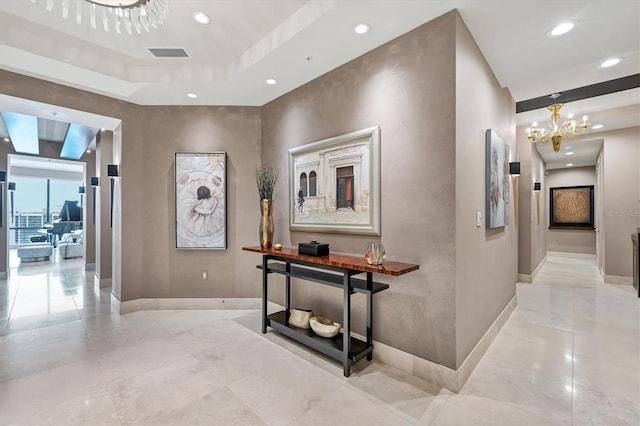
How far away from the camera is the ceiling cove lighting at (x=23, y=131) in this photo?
5.29m

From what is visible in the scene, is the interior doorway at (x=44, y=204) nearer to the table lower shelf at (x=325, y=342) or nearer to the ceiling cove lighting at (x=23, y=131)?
the ceiling cove lighting at (x=23, y=131)

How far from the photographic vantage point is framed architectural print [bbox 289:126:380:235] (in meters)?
2.84

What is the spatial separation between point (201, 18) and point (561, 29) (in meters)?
3.30

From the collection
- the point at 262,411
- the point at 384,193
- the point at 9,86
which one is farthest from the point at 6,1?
the point at 262,411

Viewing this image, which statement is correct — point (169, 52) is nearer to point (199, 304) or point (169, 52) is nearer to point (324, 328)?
point (199, 304)

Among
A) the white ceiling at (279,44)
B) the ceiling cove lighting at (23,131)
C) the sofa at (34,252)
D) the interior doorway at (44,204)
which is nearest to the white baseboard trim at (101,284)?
the ceiling cove lighting at (23,131)

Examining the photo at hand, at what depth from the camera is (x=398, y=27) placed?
2.51 meters

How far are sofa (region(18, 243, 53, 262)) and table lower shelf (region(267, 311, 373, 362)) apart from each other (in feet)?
28.9

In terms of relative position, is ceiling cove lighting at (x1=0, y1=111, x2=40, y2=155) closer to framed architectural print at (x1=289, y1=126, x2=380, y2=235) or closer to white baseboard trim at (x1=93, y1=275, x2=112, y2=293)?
white baseboard trim at (x1=93, y1=275, x2=112, y2=293)

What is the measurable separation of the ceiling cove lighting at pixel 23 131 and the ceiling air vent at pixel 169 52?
3268 millimetres

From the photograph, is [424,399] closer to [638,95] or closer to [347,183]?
[347,183]

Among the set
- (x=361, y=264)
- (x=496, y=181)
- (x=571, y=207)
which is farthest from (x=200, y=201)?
(x=571, y=207)

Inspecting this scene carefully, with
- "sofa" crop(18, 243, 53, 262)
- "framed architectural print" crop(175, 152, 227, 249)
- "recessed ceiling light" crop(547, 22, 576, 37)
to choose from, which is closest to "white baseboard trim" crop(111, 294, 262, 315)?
Result: "framed architectural print" crop(175, 152, 227, 249)

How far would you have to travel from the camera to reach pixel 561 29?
8.54ft
